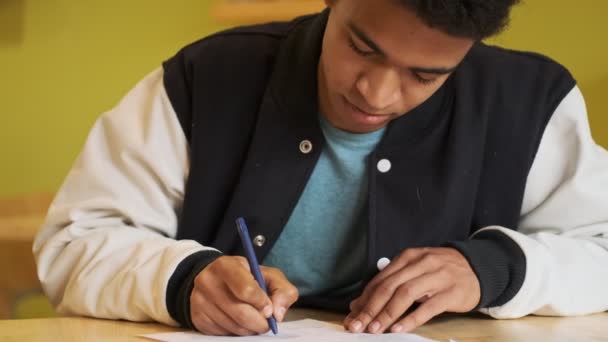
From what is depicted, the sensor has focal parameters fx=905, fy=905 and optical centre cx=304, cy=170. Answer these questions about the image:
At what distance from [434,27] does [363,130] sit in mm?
280

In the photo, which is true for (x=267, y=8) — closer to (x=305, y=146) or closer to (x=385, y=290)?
(x=305, y=146)

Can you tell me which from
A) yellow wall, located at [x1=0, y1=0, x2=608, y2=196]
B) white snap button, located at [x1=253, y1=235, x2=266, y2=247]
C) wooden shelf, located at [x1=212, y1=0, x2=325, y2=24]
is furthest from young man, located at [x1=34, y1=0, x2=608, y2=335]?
yellow wall, located at [x1=0, y1=0, x2=608, y2=196]

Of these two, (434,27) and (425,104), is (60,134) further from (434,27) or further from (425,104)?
(434,27)

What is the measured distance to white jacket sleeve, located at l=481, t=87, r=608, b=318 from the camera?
3.72 ft

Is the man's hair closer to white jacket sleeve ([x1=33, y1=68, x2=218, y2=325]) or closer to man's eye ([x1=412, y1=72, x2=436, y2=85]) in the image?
man's eye ([x1=412, y1=72, x2=436, y2=85])

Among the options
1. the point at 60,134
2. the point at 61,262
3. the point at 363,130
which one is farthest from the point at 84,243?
the point at 60,134

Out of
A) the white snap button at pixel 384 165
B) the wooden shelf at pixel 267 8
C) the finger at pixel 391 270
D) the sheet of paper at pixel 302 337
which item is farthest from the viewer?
the wooden shelf at pixel 267 8

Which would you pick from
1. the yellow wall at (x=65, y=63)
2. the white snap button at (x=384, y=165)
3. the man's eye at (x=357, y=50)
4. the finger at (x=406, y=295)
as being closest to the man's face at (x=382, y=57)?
the man's eye at (x=357, y=50)

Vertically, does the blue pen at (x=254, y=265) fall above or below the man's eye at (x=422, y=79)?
below

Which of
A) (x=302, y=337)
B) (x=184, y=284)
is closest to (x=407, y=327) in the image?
(x=302, y=337)

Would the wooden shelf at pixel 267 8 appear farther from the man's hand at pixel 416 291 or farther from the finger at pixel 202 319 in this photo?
the finger at pixel 202 319

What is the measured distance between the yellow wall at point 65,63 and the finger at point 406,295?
4.58 ft

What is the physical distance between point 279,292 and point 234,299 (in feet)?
0.18

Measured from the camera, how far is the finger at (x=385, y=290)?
1.01 meters
